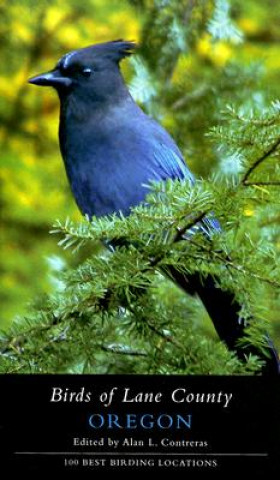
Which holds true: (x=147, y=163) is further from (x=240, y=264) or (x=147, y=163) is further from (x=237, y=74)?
(x=240, y=264)

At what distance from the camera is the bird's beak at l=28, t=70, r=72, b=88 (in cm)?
243

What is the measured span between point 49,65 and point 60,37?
113mm

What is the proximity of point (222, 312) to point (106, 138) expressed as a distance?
546 mm

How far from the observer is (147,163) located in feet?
8.50

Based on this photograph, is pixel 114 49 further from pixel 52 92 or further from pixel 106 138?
pixel 52 92

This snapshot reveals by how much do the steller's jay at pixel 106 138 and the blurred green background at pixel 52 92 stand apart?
14 centimetres

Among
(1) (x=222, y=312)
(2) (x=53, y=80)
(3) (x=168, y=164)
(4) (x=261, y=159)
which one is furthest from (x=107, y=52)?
(4) (x=261, y=159)

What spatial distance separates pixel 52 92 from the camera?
12.0ft

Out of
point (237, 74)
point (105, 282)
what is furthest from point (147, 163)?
point (105, 282)

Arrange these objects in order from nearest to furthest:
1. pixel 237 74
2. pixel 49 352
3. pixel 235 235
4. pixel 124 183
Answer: pixel 235 235 → pixel 49 352 → pixel 124 183 → pixel 237 74
